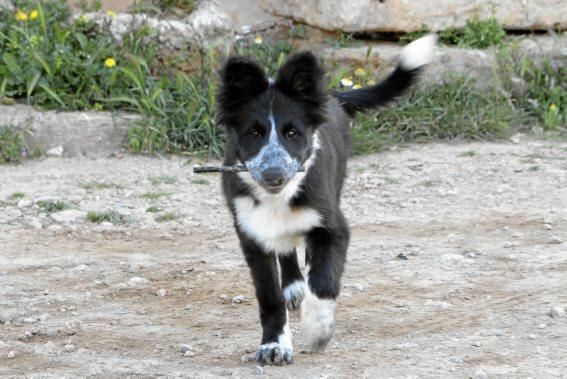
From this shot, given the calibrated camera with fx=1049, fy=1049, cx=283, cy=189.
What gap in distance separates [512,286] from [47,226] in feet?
10.1

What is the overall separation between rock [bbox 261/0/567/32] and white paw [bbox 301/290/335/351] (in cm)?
508

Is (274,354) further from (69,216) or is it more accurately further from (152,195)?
(152,195)

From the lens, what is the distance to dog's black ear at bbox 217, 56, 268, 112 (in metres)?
4.67

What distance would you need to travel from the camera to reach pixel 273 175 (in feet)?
14.5

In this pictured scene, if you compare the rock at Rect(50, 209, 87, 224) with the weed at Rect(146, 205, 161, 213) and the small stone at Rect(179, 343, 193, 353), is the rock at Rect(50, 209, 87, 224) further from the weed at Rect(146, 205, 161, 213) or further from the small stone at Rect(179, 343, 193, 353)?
the small stone at Rect(179, 343, 193, 353)

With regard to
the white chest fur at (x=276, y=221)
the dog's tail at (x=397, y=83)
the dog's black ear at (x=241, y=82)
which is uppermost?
the dog's black ear at (x=241, y=82)

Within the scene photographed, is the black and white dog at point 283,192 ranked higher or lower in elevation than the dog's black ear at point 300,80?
lower

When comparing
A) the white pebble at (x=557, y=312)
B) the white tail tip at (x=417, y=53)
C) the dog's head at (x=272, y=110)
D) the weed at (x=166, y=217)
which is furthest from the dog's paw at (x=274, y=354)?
the weed at (x=166, y=217)

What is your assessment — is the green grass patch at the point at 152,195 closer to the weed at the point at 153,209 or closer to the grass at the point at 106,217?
the weed at the point at 153,209

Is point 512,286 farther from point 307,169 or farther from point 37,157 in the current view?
point 37,157

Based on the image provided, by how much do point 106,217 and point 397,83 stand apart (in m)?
2.26

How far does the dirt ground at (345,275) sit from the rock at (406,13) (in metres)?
1.24

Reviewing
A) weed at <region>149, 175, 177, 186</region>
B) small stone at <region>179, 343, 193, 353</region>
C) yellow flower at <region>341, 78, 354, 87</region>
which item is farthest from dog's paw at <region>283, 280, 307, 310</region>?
yellow flower at <region>341, 78, 354, 87</region>

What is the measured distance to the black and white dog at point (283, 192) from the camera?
4.52m
